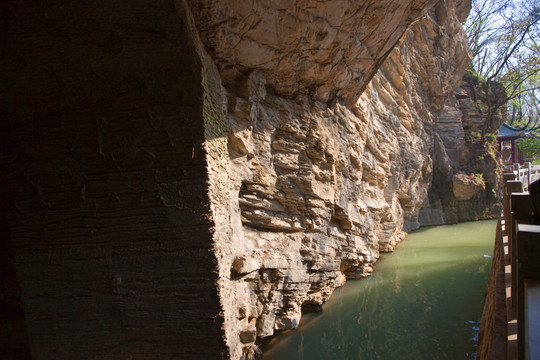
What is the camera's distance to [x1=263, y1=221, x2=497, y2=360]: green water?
4242mm

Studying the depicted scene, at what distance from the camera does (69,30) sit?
8.19ft

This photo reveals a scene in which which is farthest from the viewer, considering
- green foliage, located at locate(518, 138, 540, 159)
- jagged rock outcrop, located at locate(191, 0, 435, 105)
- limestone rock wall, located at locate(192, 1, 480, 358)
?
green foliage, located at locate(518, 138, 540, 159)

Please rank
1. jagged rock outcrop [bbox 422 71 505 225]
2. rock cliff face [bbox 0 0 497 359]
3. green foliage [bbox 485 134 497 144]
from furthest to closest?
green foliage [bbox 485 134 497 144]
jagged rock outcrop [bbox 422 71 505 225]
rock cliff face [bbox 0 0 497 359]

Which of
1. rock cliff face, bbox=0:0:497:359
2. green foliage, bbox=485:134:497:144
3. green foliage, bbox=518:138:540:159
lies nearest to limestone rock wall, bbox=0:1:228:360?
rock cliff face, bbox=0:0:497:359

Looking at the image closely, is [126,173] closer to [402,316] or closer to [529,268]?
[529,268]

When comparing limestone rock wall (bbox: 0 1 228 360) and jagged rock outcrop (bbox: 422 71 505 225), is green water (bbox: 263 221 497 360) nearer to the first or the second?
limestone rock wall (bbox: 0 1 228 360)

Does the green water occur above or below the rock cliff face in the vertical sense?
below

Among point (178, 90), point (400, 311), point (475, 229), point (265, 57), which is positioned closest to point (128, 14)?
point (178, 90)

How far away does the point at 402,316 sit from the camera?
5105 millimetres

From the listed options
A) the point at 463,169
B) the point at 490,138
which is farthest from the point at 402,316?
the point at 490,138

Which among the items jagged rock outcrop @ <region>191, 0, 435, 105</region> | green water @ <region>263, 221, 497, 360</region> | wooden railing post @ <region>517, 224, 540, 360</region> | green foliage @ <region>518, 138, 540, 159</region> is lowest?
green water @ <region>263, 221, 497, 360</region>

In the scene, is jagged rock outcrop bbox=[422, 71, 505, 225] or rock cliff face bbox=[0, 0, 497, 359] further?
jagged rock outcrop bbox=[422, 71, 505, 225]

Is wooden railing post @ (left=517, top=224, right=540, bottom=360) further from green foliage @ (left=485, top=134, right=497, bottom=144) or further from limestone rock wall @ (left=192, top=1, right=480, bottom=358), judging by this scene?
green foliage @ (left=485, top=134, right=497, bottom=144)

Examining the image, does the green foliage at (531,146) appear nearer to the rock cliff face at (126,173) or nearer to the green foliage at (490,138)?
the green foliage at (490,138)
